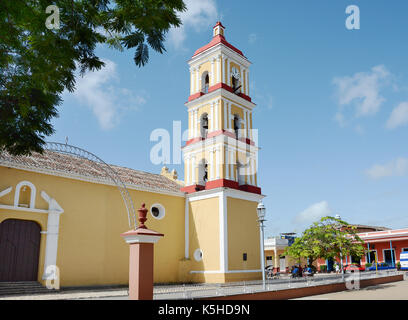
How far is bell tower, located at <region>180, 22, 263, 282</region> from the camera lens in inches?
794

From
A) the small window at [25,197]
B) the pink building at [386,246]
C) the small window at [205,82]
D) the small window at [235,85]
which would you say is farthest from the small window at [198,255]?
the pink building at [386,246]

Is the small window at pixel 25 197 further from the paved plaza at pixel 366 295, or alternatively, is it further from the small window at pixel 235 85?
the small window at pixel 235 85

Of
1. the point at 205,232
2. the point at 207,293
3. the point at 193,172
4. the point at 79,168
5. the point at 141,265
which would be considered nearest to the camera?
the point at 141,265

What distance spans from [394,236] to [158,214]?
25015 millimetres

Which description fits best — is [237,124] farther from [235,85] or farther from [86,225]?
[86,225]

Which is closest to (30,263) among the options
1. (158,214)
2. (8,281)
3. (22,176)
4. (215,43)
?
(8,281)

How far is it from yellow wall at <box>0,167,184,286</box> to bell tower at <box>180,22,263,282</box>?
2.60 metres

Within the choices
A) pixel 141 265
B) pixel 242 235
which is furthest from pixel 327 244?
pixel 141 265

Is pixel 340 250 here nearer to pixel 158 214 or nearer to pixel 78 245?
pixel 158 214

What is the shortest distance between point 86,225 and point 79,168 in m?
2.90

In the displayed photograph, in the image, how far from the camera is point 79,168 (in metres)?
18.1

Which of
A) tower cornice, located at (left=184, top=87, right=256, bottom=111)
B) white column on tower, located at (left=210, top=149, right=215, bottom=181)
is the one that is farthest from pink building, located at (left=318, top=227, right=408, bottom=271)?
white column on tower, located at (left=210, top=149, right=215, bottom=181)

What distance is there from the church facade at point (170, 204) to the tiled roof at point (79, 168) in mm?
69

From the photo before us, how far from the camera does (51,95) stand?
22.8 feet
